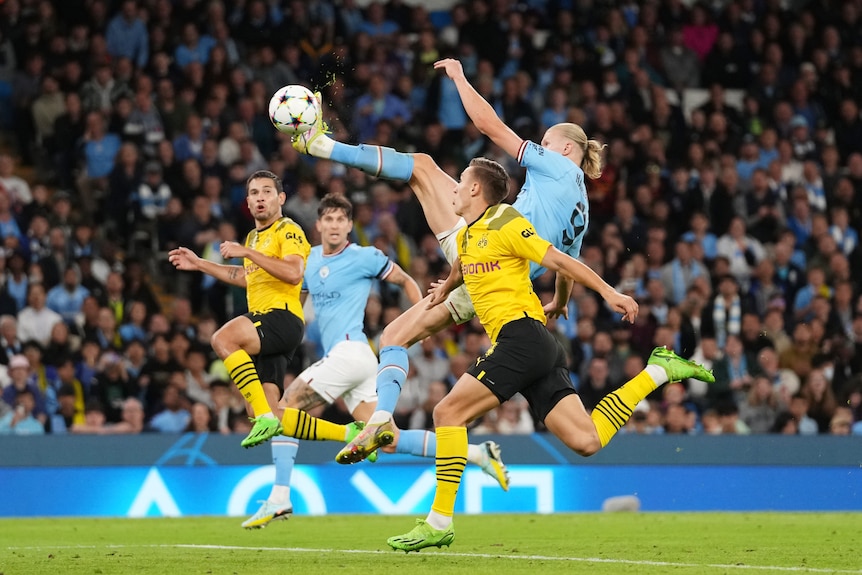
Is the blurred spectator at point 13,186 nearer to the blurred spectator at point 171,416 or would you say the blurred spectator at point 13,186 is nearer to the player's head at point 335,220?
the blurred spectator at point 171,416

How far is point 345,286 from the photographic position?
1154 centimetres

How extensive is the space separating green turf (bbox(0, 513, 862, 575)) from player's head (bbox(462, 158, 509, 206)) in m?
2.14

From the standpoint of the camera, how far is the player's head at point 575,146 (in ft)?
31.2

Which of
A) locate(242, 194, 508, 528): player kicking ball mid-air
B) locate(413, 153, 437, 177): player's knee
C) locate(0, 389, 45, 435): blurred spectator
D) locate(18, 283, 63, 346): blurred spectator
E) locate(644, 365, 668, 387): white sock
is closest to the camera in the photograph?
locate(644, 365, 668, 387): white sock

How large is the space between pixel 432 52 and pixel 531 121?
1.67m

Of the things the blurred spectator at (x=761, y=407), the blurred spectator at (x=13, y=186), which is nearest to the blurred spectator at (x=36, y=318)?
the blurred spectator at (x=13, y=186)

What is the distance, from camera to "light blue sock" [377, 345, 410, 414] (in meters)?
9.37

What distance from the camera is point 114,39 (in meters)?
18.1

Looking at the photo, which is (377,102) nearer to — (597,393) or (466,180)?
(597,393)

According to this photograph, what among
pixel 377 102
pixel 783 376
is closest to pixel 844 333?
pixel 783 376

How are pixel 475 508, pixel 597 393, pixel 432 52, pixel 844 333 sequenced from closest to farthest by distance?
1. pixel 475 508
2. pixel 597 393
3. pixel 844 333
4. pixel 432 52

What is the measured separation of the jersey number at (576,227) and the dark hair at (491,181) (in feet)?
3.10

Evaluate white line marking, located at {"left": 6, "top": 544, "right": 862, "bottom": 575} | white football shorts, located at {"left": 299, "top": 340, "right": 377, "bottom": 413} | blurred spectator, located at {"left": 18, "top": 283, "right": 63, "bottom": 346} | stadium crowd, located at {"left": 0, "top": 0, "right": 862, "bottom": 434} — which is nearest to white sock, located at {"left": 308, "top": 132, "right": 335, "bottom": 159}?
white football shorts, located at {"left": 299, "top": 340, "right": 377, "bottom": 413}

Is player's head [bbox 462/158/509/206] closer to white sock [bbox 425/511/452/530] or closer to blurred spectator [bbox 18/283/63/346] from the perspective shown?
white sock [bbox 425/511/452/530]
